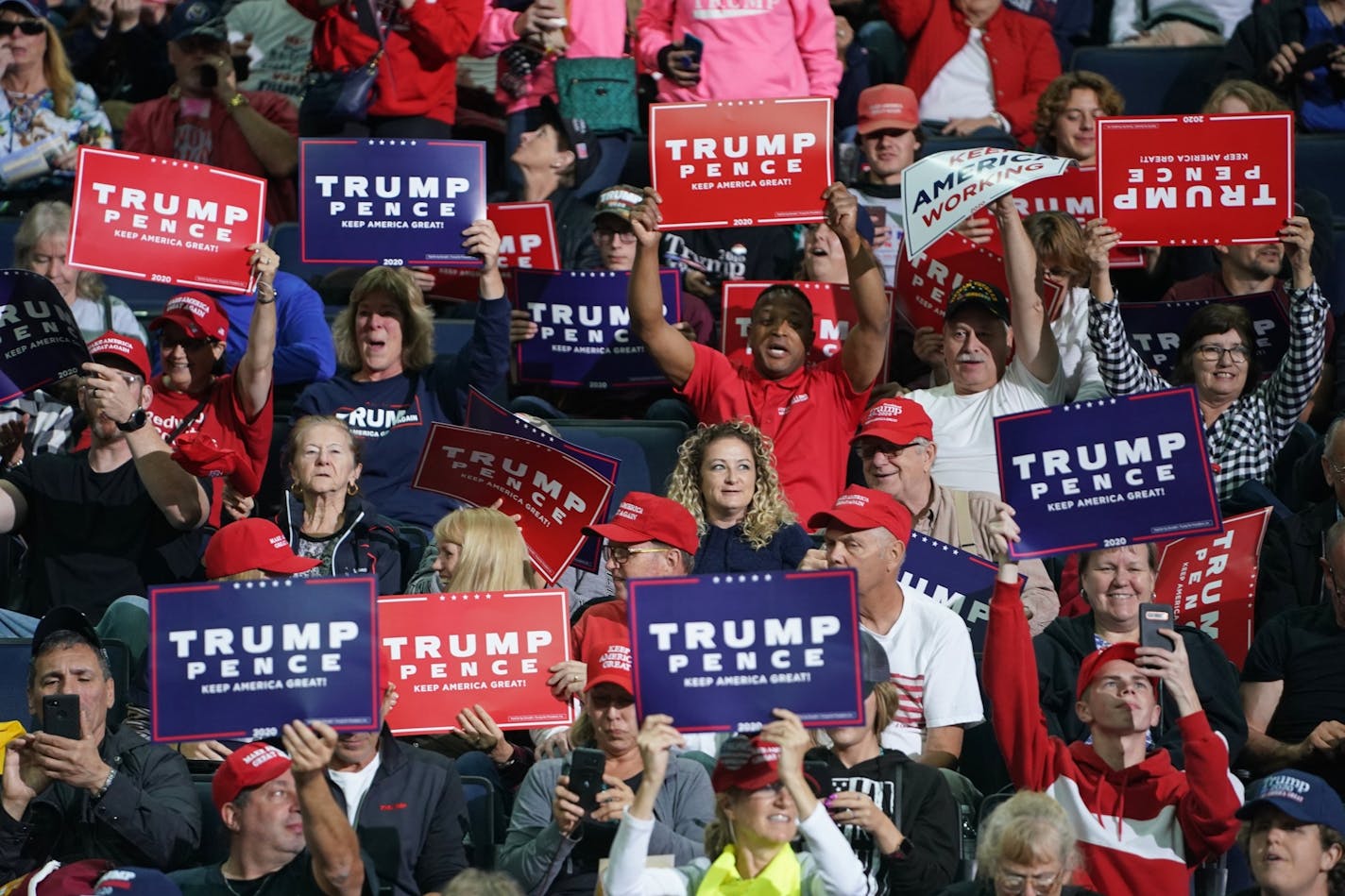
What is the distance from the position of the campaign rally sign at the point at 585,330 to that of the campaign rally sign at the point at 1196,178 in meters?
1.64

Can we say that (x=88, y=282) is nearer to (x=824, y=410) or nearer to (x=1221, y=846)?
(x=824, y=410)

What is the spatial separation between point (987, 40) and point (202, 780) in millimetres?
5520

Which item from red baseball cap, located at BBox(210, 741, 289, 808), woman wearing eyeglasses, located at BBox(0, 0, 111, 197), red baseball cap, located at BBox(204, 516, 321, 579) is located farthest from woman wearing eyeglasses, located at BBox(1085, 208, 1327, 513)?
woman wearing eyeglasses, located at BBox(0, 0, 111, 197)

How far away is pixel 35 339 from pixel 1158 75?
16.8 ft

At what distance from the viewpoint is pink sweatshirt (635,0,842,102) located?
9.79 m

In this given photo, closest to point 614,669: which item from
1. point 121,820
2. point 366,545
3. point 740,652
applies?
point 740,652

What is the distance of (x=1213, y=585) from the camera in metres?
6.95

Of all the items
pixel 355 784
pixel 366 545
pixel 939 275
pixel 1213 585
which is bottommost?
pixel 355 784

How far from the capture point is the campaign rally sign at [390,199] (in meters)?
8.19

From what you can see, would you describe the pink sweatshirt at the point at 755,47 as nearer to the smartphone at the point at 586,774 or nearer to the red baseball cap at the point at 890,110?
the red baseball cap at the point at 890,110

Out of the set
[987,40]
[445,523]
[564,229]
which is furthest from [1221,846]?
[987,40]

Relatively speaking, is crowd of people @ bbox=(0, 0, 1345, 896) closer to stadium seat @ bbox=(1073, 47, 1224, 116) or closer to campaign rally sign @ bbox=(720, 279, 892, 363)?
campaign rally sign @ bbox=(720, 279, 892, 363)

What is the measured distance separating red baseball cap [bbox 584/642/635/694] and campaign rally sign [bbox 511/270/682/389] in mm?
2719

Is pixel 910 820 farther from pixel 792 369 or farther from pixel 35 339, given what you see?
pixel 35 339
